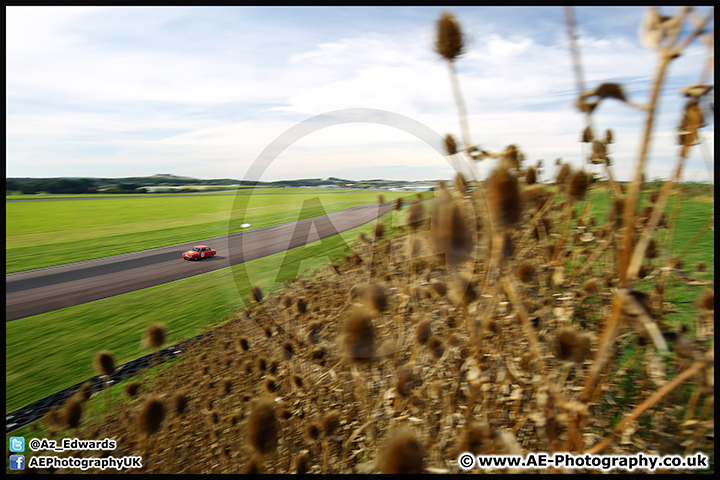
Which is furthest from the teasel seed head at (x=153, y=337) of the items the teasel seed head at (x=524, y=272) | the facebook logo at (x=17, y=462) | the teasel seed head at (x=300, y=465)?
the teasel seed head at (x=524, y=272)

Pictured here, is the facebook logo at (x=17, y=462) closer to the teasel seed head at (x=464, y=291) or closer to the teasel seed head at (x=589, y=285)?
the teasel seed head at (x=464, y=291)

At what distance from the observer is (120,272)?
14.0 meters

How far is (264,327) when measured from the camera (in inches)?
193

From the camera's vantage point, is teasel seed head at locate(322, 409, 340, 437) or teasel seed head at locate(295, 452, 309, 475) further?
teasel seed head at locate(322, 409, 340, 437)

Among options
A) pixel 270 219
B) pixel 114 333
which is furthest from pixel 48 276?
pixel 270 219

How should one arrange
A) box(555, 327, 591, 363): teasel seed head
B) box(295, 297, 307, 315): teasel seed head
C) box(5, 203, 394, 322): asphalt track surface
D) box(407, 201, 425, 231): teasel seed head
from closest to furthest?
box(555, 327, 591, 363): teasel seed head → box(407, 201, 425, 231): teasel seed head → box(295, 297, 307, 315): teasel seed head → box(5, 203, 394, 322): asphalt track surface

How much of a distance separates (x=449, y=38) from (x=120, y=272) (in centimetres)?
1652

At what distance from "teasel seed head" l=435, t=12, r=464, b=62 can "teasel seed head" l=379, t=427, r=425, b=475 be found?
1.76 meters

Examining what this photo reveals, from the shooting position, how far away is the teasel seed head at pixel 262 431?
61.9 inches

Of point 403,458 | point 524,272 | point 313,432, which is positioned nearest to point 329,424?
point 313,432

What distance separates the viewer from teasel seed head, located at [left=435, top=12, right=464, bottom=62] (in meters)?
1.62

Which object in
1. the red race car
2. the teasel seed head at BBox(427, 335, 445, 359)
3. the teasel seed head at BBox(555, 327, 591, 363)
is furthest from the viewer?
the red race car

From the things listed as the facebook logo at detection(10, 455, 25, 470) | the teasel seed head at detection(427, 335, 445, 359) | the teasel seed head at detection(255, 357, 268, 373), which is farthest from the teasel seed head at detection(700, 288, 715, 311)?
the facebook logo at detection(10, 455, 25, 470)

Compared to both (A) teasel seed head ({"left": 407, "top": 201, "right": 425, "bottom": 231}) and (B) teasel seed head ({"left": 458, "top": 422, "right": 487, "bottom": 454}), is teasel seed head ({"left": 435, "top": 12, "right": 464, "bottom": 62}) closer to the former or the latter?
(A) teasel seed head ({"left": 407, "top": 201, "right": 425, "bottom": 231})
